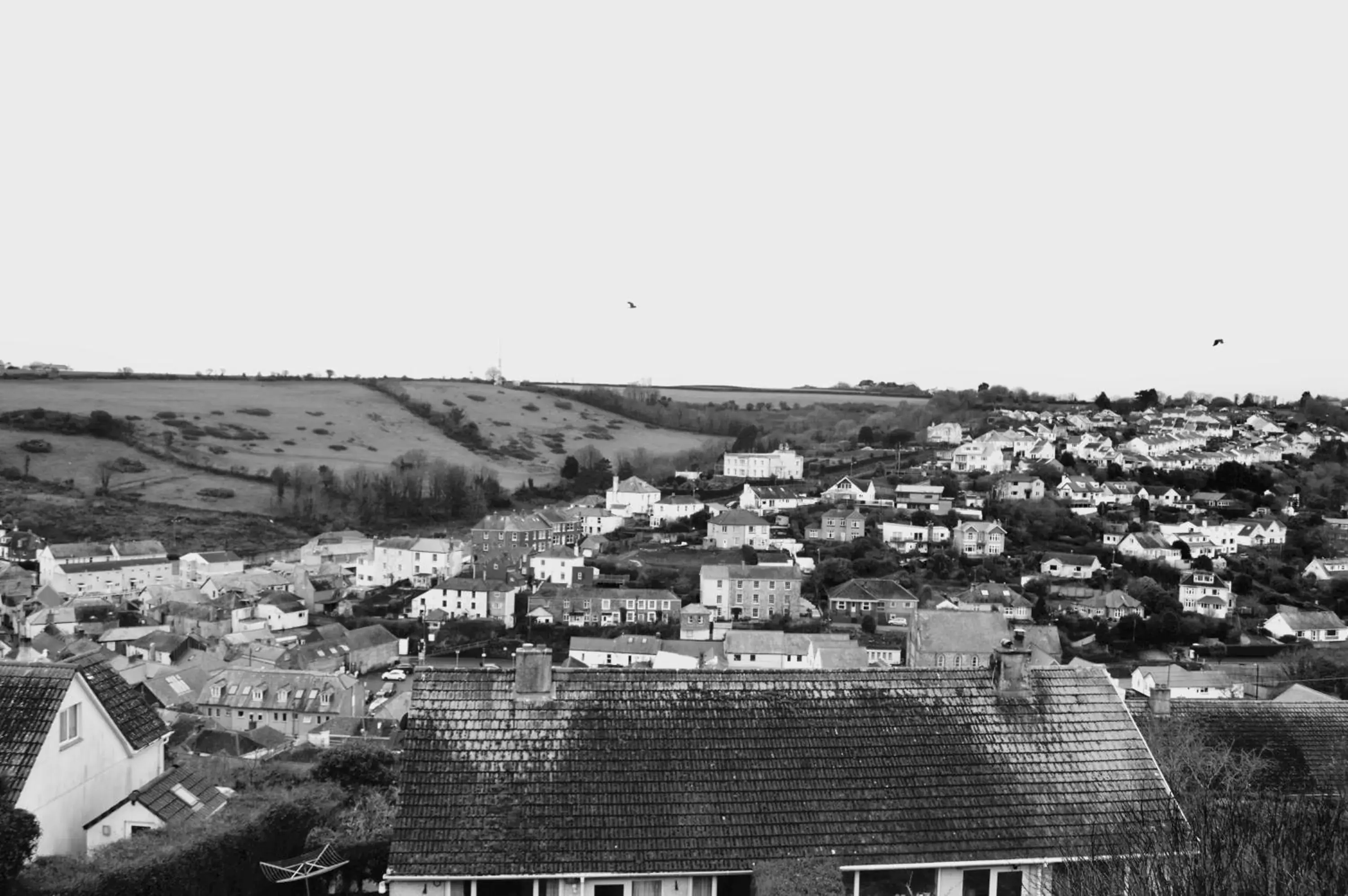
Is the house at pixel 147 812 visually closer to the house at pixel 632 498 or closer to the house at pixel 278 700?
the house at pixel 278 700

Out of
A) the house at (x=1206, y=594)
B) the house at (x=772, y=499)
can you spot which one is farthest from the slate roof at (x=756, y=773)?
the house at (x=772, y=499)

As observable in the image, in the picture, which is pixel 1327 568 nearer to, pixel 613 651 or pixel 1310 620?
pixel 1310 620

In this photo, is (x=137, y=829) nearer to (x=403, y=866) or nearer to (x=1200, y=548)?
(x=403, y=866)

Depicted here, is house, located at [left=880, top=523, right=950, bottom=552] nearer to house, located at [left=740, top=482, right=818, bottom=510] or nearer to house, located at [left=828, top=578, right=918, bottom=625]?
house, located at [left=740, top=482, right=818, bottom=510]

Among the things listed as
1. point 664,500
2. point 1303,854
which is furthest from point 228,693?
point 664,500

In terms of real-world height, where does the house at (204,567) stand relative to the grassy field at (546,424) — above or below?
below

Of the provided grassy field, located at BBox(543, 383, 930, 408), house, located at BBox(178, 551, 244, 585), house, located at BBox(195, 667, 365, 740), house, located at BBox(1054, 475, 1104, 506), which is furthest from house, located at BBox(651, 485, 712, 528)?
grassy field, located at BBox(543, 383, 930, 408)
